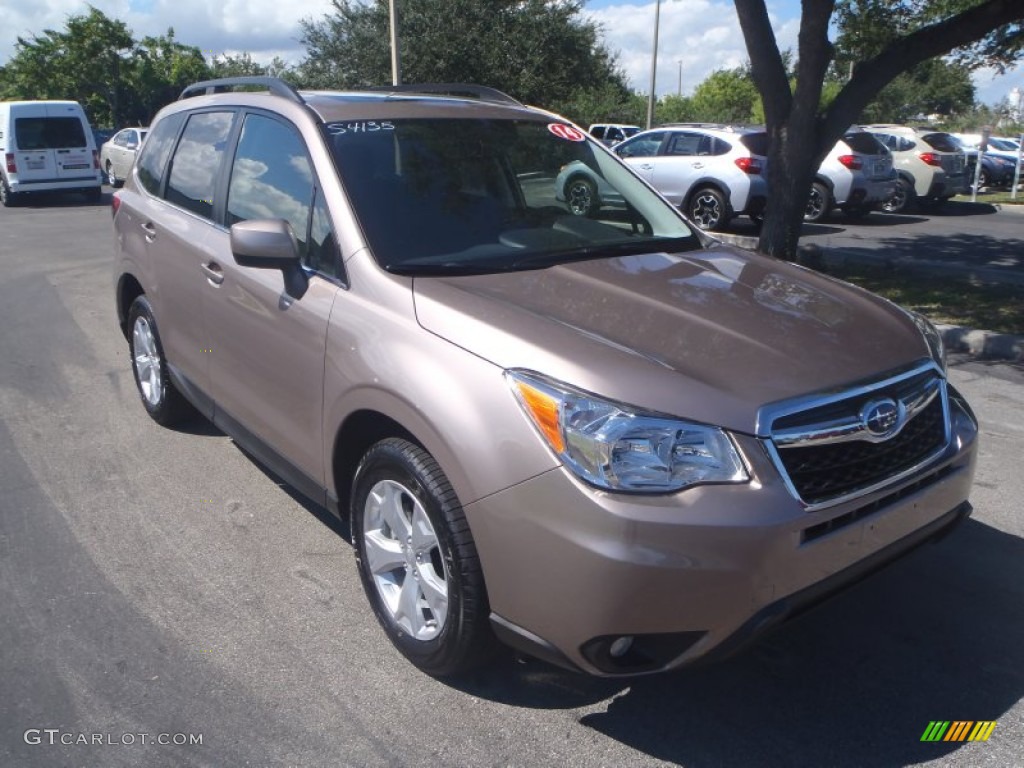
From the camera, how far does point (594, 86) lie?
34.5 meters

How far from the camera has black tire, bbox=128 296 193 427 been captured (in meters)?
5.34

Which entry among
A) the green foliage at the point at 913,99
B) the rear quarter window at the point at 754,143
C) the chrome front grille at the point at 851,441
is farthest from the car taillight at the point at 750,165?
the green foliage at the point at 913,99

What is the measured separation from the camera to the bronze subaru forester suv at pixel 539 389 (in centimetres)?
253

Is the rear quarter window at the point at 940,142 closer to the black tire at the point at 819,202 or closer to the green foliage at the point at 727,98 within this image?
the black tire at the point at 819,202

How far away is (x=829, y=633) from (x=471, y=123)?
2.59 meters

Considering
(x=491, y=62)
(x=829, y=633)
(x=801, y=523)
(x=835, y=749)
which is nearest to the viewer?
(x=801, y=523)

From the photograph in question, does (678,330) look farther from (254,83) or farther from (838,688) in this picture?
(254,83)

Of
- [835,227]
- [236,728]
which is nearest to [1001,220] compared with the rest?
[835,227]

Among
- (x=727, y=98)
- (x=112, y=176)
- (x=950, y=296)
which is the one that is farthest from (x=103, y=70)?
(x=950, y=296)

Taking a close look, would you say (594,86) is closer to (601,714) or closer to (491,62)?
(491,62)

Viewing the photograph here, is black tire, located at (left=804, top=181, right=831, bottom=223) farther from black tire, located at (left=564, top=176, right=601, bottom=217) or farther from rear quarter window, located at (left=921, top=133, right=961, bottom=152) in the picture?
black tire, located at (left=564, top=176, right=601, bottom=217)

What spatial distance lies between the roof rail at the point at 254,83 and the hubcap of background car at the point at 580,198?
1.22 m

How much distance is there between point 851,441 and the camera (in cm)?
274

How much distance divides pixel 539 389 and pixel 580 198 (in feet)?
5.80
